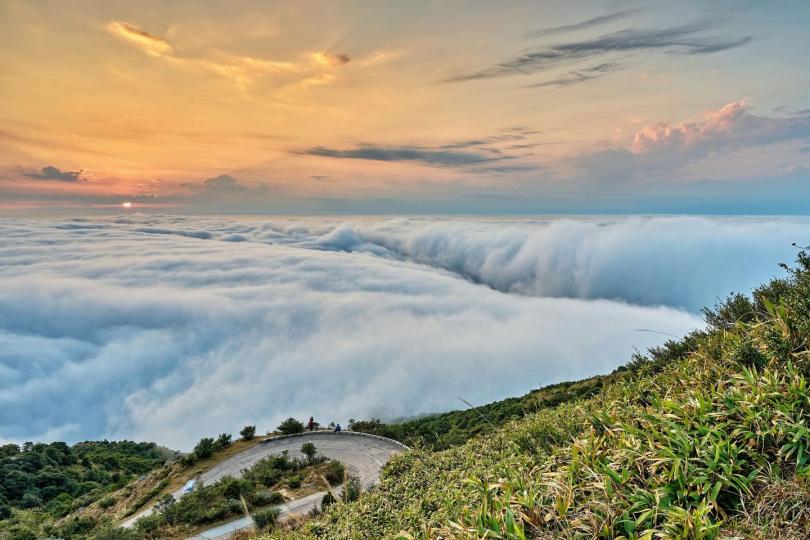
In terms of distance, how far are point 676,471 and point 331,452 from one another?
2347 cm

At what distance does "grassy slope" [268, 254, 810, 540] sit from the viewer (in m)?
3.39

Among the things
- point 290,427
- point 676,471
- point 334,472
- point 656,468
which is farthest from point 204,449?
point 676,471

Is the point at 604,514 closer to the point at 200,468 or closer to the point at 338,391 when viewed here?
the point at 200,468

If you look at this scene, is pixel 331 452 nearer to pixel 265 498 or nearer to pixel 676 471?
pixel 265 498

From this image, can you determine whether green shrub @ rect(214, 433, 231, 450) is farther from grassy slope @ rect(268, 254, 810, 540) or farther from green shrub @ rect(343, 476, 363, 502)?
grassy slope @ rect(268, 254, 810, 540)

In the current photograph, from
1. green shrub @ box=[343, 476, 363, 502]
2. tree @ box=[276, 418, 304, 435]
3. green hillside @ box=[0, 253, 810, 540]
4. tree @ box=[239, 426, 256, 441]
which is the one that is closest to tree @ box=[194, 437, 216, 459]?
tree @ box=[239, 426, 256, 441]

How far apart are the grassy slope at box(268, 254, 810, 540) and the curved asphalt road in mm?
15517

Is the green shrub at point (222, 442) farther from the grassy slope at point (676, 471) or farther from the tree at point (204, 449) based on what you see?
the grassy slope at point (676, 471)

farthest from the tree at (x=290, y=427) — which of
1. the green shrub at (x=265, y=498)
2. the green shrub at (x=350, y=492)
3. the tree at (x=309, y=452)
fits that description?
the green shrub at (x=350, y=492)

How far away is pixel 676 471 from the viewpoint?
11.9 ft

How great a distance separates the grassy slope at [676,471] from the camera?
3.39 metres

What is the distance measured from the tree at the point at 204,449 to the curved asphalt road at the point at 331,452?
6.71ft

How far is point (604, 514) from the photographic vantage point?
365cm

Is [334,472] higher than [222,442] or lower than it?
higher
